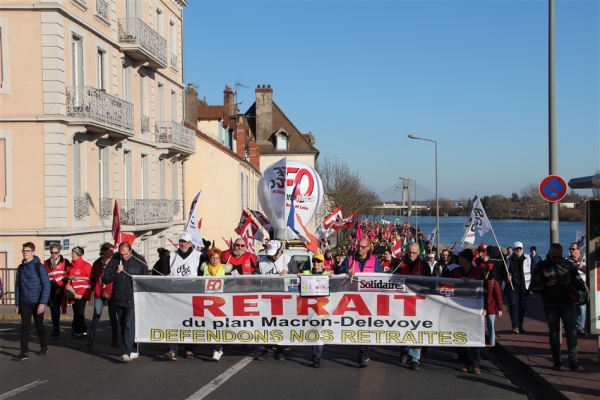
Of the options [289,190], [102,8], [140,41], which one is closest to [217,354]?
[289,190]

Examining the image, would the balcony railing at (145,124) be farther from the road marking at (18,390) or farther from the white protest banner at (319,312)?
the road marking at (18,390)

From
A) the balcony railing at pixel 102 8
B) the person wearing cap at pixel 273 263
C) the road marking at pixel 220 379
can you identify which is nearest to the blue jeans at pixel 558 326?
the person wearing cap at pixel 273 263

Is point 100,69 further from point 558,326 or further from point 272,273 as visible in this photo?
point 558,326

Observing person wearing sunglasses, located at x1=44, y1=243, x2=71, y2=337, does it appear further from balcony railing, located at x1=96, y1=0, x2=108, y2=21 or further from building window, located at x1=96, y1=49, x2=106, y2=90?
balcony railing, located at x1=96, y1=0, x2=108, y2=21

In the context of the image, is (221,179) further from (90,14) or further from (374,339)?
(374,339)

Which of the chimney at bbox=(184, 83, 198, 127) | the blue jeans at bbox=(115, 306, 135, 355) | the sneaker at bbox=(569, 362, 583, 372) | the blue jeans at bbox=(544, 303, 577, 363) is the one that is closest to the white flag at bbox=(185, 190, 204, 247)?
the blue jeans at bbox=(115, 306, 135, 355)

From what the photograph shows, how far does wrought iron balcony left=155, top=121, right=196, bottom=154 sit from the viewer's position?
105 ft

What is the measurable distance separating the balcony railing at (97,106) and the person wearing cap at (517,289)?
47.0ft

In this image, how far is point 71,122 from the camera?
22297mm

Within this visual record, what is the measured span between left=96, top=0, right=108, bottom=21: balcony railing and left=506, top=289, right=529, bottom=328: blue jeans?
57.7 feet

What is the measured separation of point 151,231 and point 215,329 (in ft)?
65.5

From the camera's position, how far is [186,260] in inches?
462

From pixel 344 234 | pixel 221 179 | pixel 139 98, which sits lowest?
pixel 344 234

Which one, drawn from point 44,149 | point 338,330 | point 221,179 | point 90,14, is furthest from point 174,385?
point 221,179
